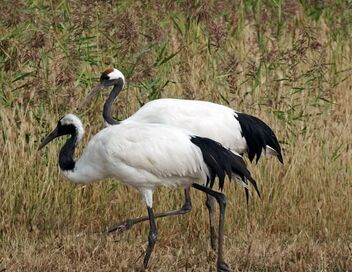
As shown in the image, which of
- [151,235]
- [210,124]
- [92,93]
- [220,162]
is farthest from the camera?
[92,93]

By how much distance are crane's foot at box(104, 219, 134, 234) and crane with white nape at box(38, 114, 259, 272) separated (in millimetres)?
432

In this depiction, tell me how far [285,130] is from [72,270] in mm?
2589

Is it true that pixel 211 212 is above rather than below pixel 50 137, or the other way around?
below

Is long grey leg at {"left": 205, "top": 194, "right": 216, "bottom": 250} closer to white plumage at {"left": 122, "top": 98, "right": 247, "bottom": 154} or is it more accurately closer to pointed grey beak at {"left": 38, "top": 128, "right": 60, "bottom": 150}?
white plumage at {"left": 122, "top": 98, "right": 247, "bottom": 154}

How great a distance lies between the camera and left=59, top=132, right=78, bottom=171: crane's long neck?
7.60 meters

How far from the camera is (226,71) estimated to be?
942cm

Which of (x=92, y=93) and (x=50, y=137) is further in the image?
(x=92, y=93)

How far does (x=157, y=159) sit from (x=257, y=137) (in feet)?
3.87

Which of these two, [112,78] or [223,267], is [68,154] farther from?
[223,267]

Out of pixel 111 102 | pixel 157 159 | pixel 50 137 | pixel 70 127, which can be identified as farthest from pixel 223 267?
pixel 111 102

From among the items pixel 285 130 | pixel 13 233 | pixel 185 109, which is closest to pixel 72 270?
pixel 13 233

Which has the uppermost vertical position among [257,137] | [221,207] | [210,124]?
[210,124]

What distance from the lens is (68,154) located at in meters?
7.66

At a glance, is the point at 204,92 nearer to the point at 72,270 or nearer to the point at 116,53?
the point at 116,53
